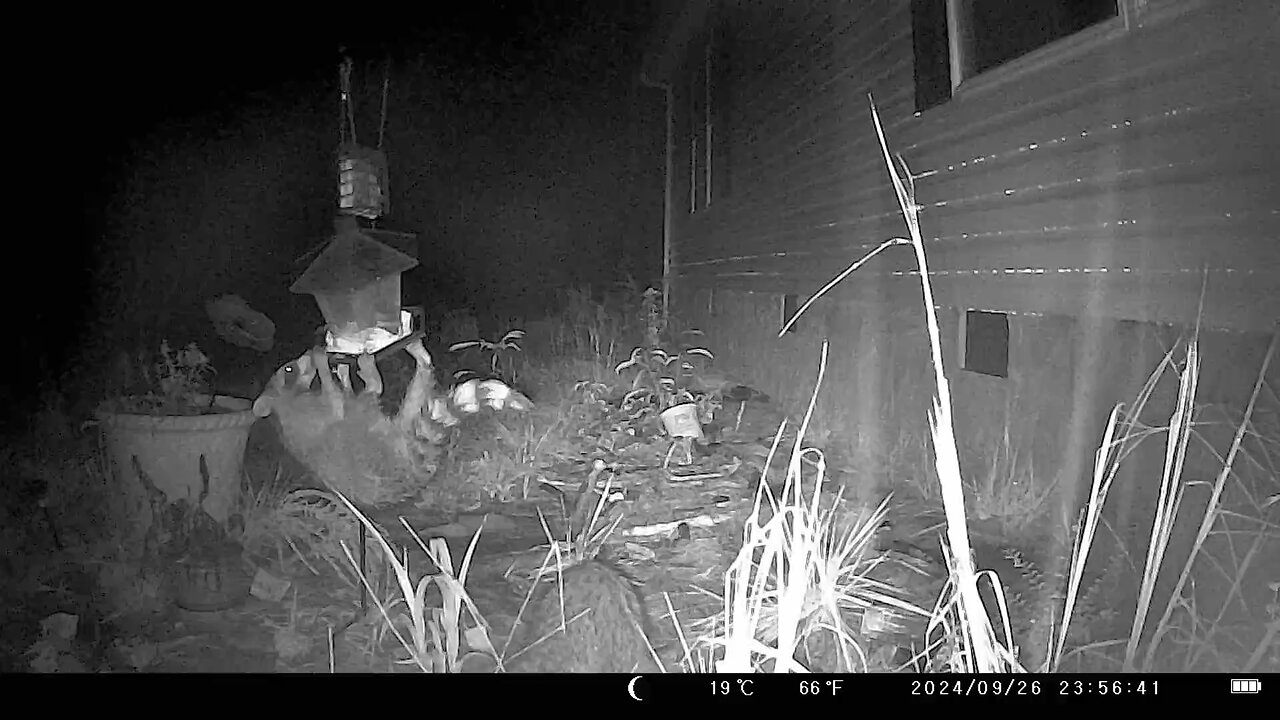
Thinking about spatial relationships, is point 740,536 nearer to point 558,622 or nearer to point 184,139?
point 558,622

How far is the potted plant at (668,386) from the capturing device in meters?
0.96

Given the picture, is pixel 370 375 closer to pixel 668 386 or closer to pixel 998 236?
pixel 668 386

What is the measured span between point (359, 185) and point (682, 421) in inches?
16.2

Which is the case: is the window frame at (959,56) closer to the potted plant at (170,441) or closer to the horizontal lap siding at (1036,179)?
the horizontal lap siding at (1036,179)

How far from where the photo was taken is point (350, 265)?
95cm

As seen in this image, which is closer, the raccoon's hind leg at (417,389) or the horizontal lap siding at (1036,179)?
the horizontal lap siding at (1036,179)

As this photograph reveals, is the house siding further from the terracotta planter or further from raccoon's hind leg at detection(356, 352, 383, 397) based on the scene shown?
the terracotta planter

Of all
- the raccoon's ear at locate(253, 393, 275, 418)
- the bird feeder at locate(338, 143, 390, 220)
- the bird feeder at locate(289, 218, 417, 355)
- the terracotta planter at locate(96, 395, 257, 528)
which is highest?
the bird feeder at locate(338, 143, 390, 220)

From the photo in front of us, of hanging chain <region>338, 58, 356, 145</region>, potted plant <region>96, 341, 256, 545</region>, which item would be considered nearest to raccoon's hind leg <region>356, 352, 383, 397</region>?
potted plant <region>96, 341, 256, 545</region>

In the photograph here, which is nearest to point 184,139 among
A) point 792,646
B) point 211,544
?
point 211,544

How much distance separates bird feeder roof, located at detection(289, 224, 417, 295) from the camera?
943 millimetres
